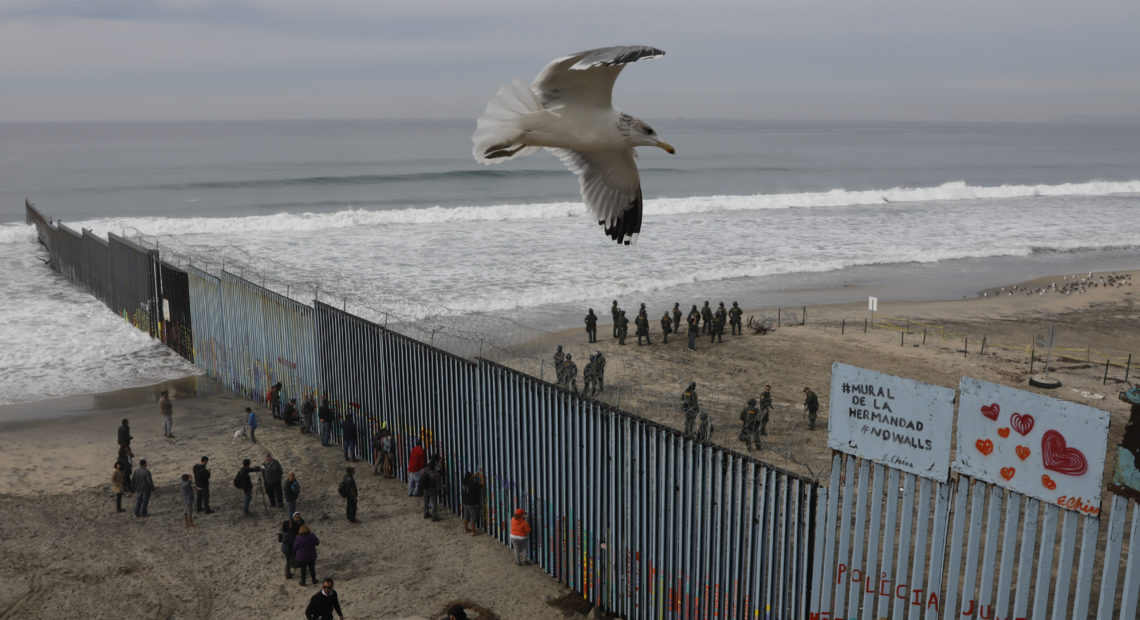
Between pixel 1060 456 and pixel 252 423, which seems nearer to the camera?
pixel 1060 456

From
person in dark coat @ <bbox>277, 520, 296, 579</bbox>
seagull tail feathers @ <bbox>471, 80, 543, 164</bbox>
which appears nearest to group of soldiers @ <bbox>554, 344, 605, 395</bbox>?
person in dark coat @ <bbox>277, 520, 296, 579</bbox>

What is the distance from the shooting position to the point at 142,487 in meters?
14.6

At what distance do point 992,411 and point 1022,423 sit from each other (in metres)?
0.22

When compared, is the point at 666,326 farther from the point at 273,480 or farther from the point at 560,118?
the point at 560,118

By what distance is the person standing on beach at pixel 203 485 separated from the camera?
14.6 m

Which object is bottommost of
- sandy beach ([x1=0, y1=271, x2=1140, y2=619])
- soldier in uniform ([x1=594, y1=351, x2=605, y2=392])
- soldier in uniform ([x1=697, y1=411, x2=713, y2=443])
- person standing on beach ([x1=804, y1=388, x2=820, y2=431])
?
sandy beach ([x1=0, y1=271, x2=1140, y2=619])

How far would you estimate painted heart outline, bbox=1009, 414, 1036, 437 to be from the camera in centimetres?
676

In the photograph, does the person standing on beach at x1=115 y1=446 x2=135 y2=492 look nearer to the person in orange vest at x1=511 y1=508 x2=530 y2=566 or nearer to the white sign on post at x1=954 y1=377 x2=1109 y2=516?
the person in orange vest at x1=511 y1=508 x2=530 y2=566

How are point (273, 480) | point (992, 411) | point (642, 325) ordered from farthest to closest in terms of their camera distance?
point (642, 325) → point (273, 480) → point (992, 411)

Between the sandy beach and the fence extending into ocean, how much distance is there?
0.76 m

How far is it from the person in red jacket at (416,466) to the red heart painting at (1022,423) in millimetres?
9949

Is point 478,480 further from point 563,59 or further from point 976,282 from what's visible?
point 976,282

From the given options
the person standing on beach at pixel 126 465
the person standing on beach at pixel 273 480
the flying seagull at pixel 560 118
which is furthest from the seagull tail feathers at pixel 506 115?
the person standing on beach at pixel 126 465

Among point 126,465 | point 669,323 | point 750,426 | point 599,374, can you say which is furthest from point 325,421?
point 669,323
